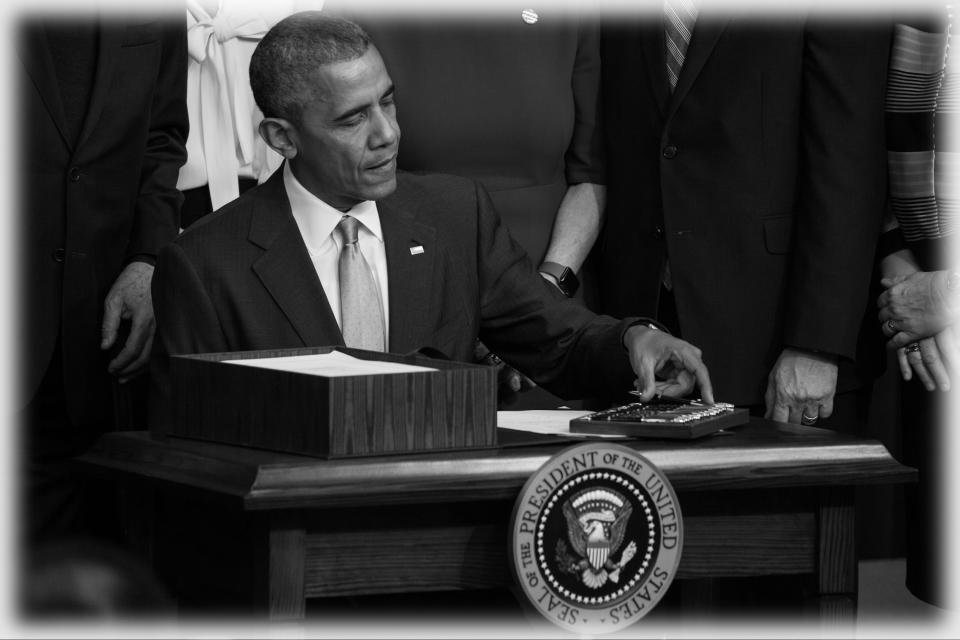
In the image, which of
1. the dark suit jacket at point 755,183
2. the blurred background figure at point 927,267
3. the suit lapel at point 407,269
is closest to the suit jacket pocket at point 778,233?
the dark suit jacket at point 755,183

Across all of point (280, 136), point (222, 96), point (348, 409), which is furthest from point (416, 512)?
point (222, 96)

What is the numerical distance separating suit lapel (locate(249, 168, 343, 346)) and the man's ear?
0.46 feet

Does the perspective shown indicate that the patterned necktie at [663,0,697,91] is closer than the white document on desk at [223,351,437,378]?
No

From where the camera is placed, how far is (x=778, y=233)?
3131mm

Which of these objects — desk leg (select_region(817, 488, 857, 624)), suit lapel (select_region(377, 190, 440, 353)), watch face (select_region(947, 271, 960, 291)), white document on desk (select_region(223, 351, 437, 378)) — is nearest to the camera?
white document on desk (select_region(223, 351, 437, 378))

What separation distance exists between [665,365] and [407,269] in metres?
0.52

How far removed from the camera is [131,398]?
3.27 m

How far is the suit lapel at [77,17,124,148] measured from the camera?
3074 millimetres

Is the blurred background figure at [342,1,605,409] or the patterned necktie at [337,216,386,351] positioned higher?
the blurred background figure at [342,1,605,409]

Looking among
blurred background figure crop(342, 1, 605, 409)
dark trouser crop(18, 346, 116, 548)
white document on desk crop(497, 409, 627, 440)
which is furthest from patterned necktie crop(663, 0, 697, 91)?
dark trouser crop(18, 346, 116, 548)

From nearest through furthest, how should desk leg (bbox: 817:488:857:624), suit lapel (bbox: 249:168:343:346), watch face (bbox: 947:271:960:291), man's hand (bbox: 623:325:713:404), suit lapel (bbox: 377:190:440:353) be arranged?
desk leg (bbox: 817:488:857:624), man's hand (bbox: 623:325:713:404), suit lapel (bbox: 249:168:343:346), suit lapel (bbox: 377:190:440:353), watch face (bbox: 947:271:960:291)

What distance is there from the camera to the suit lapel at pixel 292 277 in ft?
8.79

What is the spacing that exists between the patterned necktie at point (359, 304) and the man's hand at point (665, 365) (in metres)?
0.46

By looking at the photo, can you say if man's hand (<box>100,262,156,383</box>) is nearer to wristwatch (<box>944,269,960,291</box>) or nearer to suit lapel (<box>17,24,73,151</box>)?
suit lapel (<box>17,24,73,151</box>)
